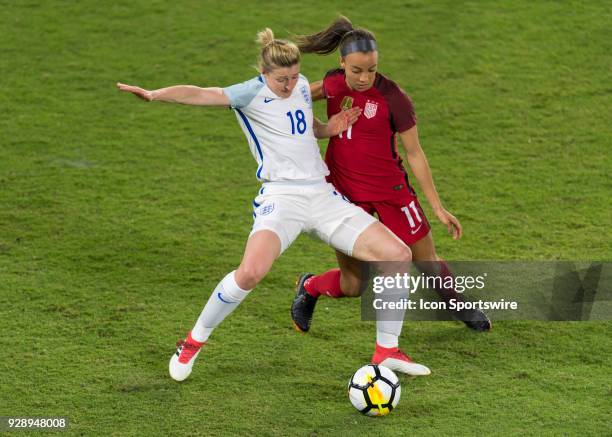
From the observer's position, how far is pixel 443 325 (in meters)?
6.84

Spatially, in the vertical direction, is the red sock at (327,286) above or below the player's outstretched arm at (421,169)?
below

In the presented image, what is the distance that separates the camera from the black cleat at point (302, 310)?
676 centimetres

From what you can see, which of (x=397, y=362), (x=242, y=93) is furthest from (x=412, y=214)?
(x=242, y=93)

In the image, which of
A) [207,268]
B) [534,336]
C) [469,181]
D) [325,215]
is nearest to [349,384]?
[325,215]

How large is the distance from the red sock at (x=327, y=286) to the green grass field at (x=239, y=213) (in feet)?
0.73

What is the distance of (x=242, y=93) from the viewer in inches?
239

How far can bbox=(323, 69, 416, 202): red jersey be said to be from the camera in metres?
6.16

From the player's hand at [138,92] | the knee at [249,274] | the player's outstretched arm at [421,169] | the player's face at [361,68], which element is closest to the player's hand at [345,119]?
the player's face at [361,68]

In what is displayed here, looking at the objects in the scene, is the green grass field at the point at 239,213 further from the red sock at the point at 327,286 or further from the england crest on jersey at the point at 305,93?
the england crest on jersey at the point at 305,93

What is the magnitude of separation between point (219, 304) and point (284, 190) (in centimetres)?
74

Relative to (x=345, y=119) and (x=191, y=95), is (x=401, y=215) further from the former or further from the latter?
(x=191, y=95)

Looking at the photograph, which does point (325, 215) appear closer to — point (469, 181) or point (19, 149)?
point (469, 181)

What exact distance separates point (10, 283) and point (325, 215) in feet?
7.95

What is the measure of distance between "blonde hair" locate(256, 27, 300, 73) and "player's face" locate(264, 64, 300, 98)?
0.02m
